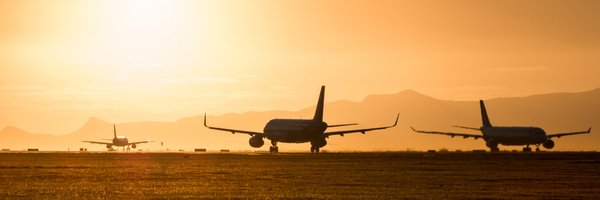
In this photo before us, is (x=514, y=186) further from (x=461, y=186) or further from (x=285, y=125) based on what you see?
(x=285, y=125)

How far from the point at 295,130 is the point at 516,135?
3389cm

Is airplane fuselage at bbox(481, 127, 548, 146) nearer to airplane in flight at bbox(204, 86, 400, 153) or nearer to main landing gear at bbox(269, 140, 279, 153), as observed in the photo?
airplane in flight at bbox(204, 86, 400, 153)

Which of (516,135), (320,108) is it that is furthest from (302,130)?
(516,135)

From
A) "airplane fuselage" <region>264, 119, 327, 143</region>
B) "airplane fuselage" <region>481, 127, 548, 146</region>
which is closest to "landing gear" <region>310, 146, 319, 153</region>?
"airplane fuselage" <region>264, 119, 327, 143</region>

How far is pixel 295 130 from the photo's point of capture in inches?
5541

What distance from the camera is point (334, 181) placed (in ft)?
188

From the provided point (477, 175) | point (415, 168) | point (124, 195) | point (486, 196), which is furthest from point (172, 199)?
point (415, 168)

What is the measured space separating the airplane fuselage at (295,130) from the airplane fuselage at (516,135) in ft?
95.5

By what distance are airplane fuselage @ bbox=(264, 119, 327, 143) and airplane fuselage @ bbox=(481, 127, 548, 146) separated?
29.1 meters

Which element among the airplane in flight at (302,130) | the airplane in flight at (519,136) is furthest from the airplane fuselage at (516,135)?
the airplane in flight at (302,130)

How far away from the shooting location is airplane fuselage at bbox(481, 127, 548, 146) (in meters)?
146

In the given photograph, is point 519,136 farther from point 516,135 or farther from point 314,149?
point 314,149

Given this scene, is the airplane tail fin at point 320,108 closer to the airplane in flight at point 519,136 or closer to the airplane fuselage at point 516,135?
the airplane in flight at point 519,136

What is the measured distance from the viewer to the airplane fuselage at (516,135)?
14638 cm
